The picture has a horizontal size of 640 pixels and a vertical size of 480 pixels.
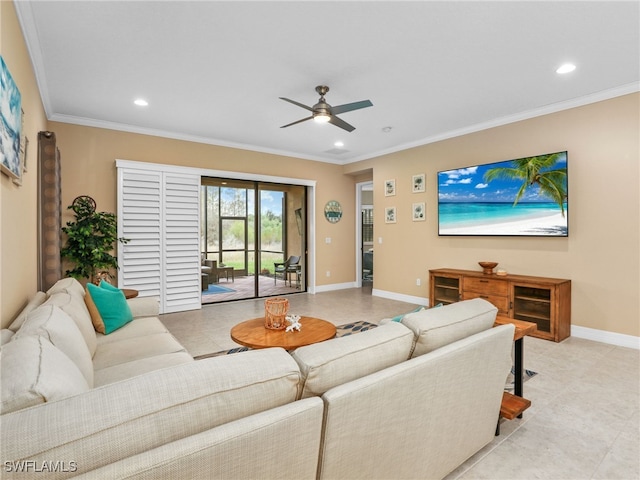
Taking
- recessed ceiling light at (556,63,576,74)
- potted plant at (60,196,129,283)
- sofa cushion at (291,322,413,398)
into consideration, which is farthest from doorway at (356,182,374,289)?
sofa cushion at (291,322,413,398)

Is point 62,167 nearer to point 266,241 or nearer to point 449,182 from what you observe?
point 266,241

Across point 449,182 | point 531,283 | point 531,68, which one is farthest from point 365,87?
point 531,283

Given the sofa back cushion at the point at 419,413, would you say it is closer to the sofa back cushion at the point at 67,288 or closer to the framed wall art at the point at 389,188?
the sofa back cushion at the point at 67,288

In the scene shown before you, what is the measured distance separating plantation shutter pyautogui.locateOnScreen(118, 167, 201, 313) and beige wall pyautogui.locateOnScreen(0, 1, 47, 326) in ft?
5.27

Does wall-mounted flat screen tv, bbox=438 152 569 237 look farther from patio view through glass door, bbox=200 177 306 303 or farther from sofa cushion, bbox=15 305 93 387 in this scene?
sofa cushion, bbox=15 305 93 387

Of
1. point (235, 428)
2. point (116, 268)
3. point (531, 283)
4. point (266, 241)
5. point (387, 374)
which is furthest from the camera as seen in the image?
point (266, 241)

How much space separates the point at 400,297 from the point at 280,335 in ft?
13.2

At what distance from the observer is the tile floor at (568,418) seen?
1790mm

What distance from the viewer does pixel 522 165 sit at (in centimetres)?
433

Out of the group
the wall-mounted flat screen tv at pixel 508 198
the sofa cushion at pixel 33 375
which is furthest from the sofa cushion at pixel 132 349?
the wall-mounted flat screen tv at pixel 508 198

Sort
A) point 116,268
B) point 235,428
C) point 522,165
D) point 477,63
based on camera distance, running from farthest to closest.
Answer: point 116,268 < point 522,165 < point 477,63 < point 235,428

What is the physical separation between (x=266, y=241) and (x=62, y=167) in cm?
329

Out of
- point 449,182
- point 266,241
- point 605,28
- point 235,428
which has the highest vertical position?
point 605,28

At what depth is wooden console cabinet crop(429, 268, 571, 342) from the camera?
3.76 m
